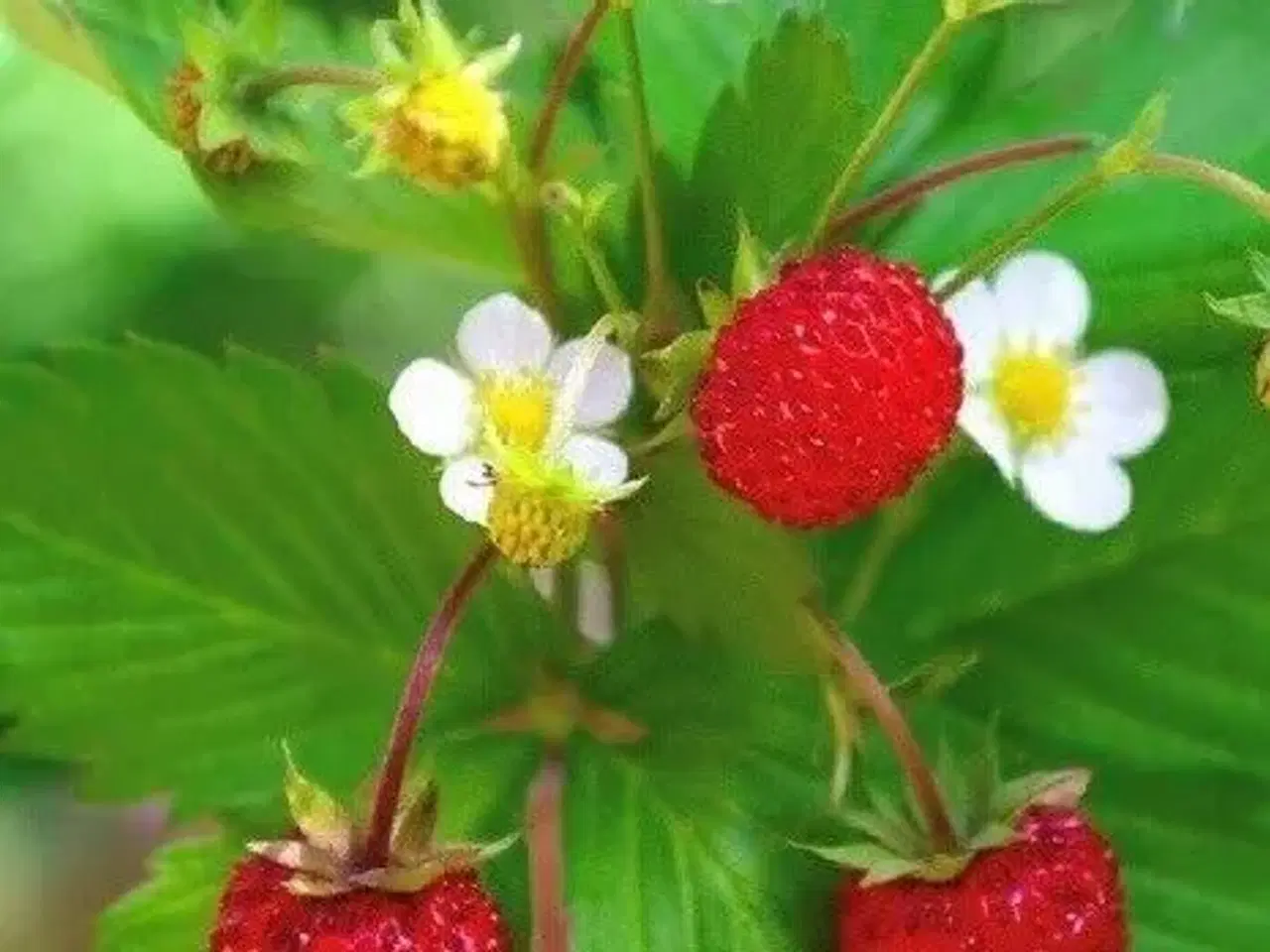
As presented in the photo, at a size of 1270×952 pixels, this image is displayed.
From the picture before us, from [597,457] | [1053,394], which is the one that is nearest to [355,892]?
[597,457]

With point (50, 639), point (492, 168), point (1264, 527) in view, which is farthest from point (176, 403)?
point (1264, 527)

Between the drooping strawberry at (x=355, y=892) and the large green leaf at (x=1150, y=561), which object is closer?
the drooping strawberry at (x=355, y=892)

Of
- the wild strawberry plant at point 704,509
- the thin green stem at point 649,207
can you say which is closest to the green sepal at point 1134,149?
the wild strawberry plant at point 704,509

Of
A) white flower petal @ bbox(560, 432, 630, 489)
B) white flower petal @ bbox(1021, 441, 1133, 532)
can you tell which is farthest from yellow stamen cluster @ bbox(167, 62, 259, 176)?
white flower petal @ bbox(1021, 441, 1133, 532)

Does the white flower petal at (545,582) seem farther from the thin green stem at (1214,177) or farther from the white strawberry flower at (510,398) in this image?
the thin green stem at (1214,177)

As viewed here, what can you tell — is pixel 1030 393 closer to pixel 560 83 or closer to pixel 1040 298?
pixel 1040 298

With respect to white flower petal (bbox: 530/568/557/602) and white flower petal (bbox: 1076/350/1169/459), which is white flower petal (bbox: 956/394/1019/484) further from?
white flower petal (bbox: 530/568/557/602)

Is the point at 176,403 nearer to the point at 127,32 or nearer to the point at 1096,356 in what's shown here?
the point at 127,32
